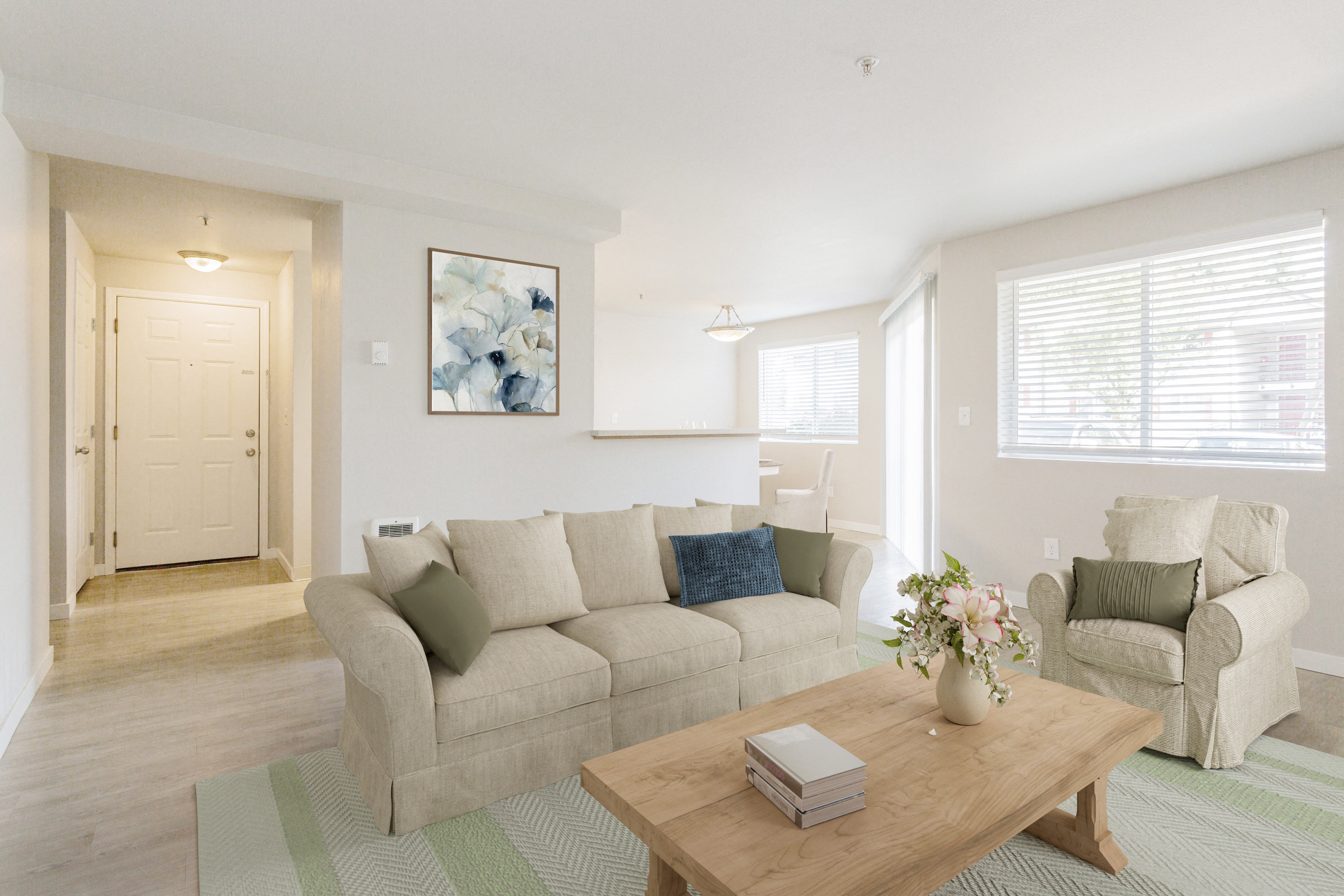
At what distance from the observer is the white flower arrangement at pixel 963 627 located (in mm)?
1822

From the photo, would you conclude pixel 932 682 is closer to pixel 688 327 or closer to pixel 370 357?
pixel 370 357

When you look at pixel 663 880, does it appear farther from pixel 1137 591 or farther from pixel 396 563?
pixel 1137 591

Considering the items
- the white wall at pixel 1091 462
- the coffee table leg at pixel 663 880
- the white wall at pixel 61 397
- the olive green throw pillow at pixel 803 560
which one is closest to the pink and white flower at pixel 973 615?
the coffee table leg at pixel 663 880

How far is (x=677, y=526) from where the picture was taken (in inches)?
127

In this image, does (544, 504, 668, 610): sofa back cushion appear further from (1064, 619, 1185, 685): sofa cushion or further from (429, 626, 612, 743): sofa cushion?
(1064, 619, 1185, 685): sofa cushion

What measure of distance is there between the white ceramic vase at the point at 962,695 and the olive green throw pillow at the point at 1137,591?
115 cm

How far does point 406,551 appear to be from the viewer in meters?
2.46

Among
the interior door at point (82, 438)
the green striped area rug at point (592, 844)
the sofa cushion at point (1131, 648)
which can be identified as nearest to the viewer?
the green striped area rug at point (592, 844)

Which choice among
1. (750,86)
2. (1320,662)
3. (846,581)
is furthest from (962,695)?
(1320,662)

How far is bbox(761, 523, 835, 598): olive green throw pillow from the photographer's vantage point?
10.4ft

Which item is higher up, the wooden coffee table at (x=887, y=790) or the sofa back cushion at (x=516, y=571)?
the sofa back cushion at (x=516, y=571)

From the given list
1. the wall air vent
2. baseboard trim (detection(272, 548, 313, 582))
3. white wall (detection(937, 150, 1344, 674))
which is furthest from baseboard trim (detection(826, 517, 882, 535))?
baseboard trim (detection(272, 548, 313, 582))

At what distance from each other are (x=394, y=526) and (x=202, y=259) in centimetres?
288

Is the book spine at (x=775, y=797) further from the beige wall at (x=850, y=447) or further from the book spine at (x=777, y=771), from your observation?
the beige wall at (x=850, y=447)
